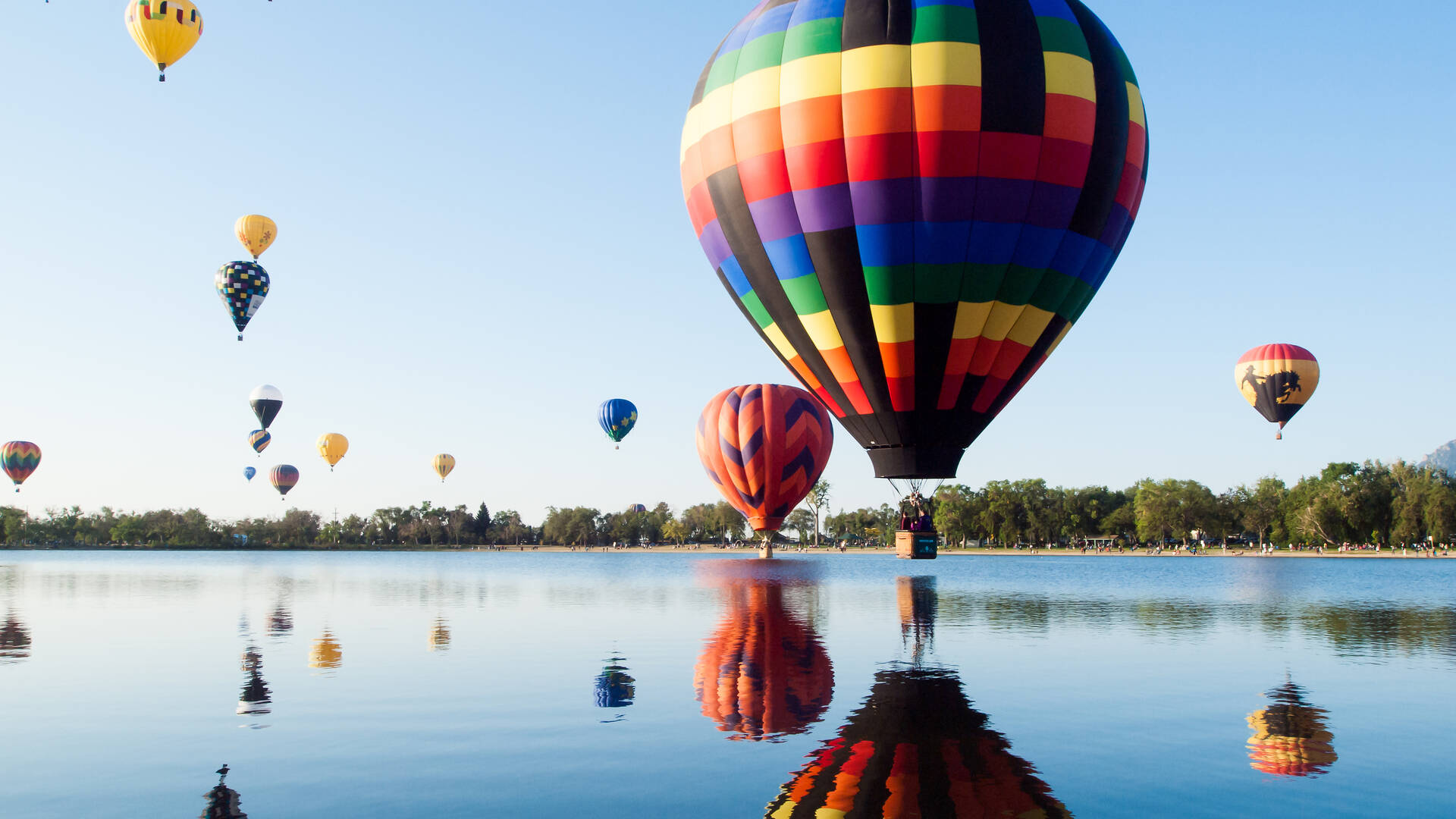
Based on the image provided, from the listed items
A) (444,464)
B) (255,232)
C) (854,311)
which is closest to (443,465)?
(444,464)

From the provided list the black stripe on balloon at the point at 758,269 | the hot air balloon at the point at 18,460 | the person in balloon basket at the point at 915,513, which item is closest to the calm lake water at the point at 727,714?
the person in balloon basket at the point at 915,513

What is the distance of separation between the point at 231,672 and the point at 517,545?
182 metres

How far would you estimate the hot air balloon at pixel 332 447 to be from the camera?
98.8m

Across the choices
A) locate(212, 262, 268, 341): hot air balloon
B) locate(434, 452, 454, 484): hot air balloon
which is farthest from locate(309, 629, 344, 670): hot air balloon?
locate(434, 452, 454, 484): hot air balloon

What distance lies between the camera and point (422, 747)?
438 inches

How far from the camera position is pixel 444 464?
116625mm

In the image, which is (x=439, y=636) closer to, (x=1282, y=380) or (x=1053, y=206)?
(x=1053, y=206)

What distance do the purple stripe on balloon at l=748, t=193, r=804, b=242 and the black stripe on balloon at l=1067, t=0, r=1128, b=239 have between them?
18.5 feet

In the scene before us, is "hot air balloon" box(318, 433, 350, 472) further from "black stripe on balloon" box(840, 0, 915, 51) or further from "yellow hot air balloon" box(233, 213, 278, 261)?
"black stripe on balloon" box(840, 0, 915, 51)

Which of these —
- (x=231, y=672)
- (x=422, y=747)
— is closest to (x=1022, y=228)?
(x=422, y=747)

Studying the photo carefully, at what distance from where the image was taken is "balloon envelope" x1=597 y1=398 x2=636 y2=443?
245ft

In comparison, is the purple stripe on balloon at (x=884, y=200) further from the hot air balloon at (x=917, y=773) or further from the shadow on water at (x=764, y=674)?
the hot air balloon at (x=917, y=773)

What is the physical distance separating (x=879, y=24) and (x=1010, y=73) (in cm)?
274

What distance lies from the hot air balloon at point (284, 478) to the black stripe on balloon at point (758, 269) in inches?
4170
